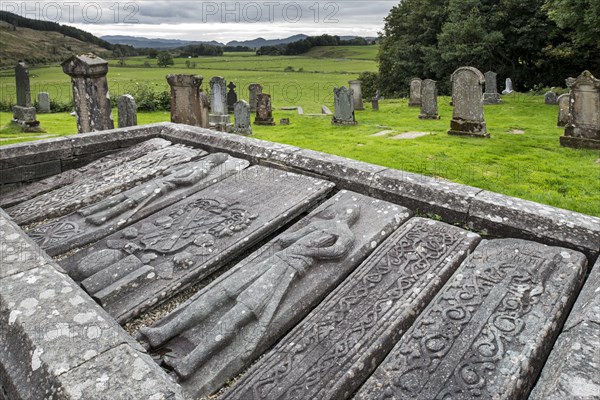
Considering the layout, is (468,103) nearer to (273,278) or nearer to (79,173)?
(79,173)

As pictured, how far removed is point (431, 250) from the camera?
3268 mm

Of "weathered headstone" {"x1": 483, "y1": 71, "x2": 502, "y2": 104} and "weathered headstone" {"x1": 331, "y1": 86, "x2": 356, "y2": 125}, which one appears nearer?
"weathered headstone" {"x1": 331, "y1": 86, "x2": 356, "y2": 125}

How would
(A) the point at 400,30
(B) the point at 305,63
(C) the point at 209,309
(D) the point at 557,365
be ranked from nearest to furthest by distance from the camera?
(D) the point at 557,365, (C) the point at 209,309, (A) the point at 400,30, (B) the point at 305,63

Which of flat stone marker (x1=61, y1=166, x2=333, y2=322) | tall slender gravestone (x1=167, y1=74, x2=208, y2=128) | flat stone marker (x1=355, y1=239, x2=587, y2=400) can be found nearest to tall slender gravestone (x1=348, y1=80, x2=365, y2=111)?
tall slender gravestone (x1=167, y1=74, x2=208, y2=128)

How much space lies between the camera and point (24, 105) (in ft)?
52.4

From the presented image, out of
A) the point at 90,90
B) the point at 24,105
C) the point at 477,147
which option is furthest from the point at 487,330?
the point at 24,105

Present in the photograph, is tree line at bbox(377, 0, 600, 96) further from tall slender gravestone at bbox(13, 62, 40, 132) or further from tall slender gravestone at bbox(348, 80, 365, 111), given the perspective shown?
tall slender gravestone at bbox(13, 62, 40, 132)

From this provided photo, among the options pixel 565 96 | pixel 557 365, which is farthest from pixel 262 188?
pixel 565 96

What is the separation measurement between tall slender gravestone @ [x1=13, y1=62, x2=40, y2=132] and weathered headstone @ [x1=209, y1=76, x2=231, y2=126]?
638 cm

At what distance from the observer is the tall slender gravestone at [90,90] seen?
10.1 m

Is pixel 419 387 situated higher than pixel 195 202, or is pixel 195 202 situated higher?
pixel 195 202

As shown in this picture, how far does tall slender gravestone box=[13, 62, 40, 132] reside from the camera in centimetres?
1561

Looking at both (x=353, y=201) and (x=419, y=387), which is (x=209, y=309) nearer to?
(x=419, y=387)

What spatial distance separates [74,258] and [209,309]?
5.03ft
